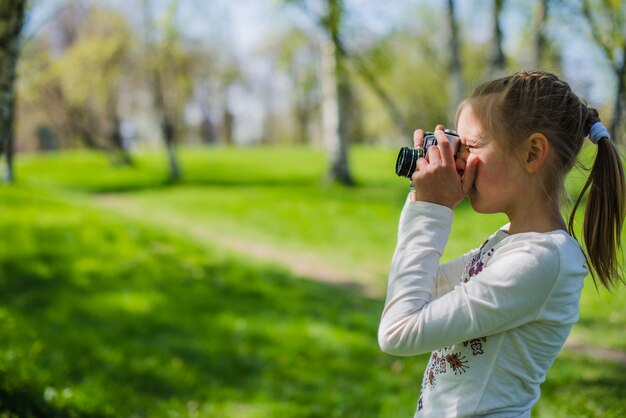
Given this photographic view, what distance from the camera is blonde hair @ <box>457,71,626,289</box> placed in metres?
1.55

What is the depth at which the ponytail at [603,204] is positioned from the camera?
1.60 m

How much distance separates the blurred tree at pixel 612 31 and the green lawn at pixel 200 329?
304 centimetres

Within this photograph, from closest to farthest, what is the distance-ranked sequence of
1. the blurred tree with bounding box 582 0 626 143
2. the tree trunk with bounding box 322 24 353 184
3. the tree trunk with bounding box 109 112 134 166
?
the blurred tree with bounding box 582 0 626 143 → the tree trunk with bounding box 322 24 353 184 → the tree trunk with bounding box 109 112 134 166

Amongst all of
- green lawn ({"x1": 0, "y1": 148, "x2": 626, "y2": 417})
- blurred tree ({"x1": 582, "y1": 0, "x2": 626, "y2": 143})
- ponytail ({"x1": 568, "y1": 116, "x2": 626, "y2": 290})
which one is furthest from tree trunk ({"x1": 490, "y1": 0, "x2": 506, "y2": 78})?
ponytail ({"x1": 568, "y1": 116, "x2": 626, "y2": 290})

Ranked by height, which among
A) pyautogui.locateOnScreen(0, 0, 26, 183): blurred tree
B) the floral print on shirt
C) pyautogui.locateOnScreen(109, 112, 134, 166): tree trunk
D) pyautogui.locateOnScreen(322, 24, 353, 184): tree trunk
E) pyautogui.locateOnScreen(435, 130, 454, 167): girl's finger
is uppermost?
pyautogui.locateOnScreen(0, 0, 26, 183): blurred tree

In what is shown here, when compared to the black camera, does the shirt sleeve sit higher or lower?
lower

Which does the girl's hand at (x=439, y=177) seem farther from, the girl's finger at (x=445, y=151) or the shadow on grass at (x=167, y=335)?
the shadow on grass at (x=167, y=335)

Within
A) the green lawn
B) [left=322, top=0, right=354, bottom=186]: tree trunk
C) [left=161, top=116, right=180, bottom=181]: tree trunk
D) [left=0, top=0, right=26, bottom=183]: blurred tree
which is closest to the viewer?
[left=0, top=0, right=26, bottom=183]: blurred tree

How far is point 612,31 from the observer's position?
10195mm

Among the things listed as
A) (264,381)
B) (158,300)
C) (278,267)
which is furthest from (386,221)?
(264,381)

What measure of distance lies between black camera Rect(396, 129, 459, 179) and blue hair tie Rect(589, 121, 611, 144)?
1.20 ft

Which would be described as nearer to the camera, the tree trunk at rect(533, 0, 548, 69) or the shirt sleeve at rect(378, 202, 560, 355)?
the shirt sleeve at rect(378, 202, 560, 355)

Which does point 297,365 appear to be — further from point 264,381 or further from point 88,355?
point 88,355

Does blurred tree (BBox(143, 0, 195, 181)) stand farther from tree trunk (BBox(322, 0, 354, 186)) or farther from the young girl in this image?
the young girl
